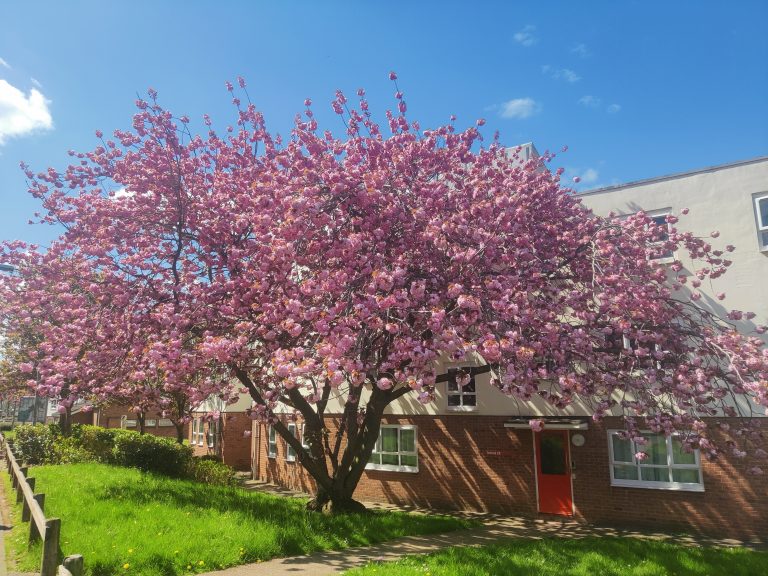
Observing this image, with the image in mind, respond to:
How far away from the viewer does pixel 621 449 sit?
43.6 ft

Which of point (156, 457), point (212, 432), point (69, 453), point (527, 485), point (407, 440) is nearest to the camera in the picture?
point (527, 485)

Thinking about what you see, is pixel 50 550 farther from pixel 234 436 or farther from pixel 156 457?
pixel 234 436

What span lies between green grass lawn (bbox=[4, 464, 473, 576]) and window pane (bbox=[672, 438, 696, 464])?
16.9ft

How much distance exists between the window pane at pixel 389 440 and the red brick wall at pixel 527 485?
1.26 ft

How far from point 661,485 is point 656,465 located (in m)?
0.44

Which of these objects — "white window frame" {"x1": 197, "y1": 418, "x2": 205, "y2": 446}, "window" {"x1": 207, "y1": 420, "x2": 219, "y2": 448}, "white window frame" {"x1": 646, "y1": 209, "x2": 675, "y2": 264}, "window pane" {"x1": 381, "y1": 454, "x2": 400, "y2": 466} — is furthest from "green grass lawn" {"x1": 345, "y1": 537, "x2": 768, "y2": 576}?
"white window frame" {"x1": 197, "y1": 418, "x2": 205, "y2": 446}

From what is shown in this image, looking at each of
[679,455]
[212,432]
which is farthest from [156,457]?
[679,455]

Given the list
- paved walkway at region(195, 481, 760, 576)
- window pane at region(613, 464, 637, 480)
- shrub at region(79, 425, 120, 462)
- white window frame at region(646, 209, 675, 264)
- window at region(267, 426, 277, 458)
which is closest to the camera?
paved walkway at region(195, 481, 760, 576)

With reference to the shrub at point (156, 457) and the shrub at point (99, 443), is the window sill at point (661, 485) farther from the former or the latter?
the shrub at point (99, 443)

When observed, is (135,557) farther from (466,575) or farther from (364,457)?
(364,457)

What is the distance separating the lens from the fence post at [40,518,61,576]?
616 cm

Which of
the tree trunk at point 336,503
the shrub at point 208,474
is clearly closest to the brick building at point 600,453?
the tree trunk at point 336,503

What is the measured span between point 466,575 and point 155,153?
10.1 m

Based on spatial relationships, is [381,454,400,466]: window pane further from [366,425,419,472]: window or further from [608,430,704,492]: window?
[608,430,704,492]: window
